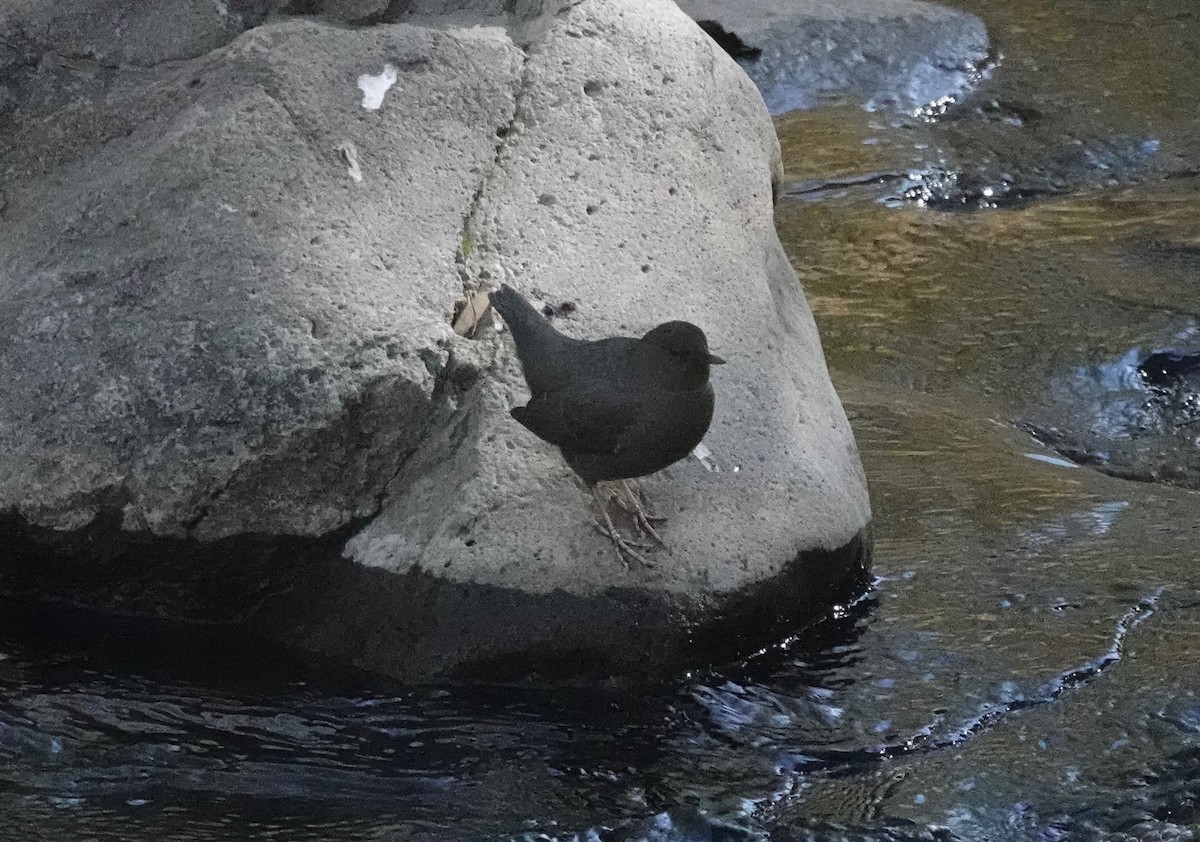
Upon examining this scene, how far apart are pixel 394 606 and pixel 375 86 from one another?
5.25 ft

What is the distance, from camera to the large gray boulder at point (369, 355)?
3.49m

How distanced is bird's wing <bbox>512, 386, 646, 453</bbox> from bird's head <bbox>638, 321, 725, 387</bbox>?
12cm

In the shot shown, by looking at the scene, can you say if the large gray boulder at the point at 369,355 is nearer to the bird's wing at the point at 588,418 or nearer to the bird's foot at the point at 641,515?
the bird's foot at the point at 641,515

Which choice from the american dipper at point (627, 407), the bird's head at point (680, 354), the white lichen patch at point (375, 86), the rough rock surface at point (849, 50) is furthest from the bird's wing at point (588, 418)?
the rough rock surface at point (849, 50)

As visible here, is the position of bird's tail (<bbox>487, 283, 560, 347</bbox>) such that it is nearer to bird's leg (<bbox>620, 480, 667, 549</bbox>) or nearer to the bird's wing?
the bird's wing

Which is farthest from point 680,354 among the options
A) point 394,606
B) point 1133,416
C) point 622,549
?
point 1133,416

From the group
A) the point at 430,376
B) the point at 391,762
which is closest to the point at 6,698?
the point at 391,762

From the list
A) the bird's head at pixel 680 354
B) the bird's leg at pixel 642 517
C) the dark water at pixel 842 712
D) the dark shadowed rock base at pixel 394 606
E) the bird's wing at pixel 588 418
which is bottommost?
the dark water at pixel 842 712

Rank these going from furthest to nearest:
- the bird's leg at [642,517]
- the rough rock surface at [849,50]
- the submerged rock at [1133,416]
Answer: the rough rock surface at [849,50] → the submerged rock at [1133,416] → the bird's leg at [642,517]

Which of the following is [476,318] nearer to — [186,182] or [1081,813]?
[186,182]

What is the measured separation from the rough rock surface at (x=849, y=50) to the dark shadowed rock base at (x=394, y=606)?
18.4 ft

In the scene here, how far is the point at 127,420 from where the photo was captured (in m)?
3.55

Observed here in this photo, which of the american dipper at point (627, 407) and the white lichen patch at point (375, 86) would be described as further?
the white lichen patch at point (375, 86)

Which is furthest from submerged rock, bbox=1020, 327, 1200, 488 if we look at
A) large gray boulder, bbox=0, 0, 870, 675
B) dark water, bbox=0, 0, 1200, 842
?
large gray boulder, bbox=0, 0, 870, 675
